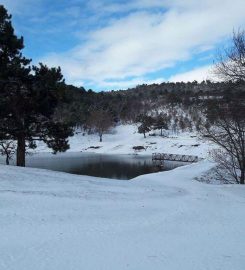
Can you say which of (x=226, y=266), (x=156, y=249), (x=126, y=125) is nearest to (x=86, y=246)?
(x=156, y=249)

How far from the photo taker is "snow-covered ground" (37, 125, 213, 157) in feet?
236

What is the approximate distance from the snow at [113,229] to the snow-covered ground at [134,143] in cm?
5213

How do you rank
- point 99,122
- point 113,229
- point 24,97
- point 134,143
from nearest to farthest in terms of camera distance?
1. point 113,229
2. point 24,97
3. point 134,143
4. point 99,122

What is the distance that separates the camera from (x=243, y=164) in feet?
76.8

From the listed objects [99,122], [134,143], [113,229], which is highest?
[99,122]

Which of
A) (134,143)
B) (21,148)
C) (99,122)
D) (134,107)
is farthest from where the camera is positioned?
(134,107)

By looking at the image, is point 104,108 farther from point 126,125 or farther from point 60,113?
point 60,113

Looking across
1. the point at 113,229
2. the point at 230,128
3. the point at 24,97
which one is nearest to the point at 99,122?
the point at 230,128

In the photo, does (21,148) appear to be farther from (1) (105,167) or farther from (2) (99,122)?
(2) (99,122)

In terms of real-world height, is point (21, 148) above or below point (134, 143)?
below

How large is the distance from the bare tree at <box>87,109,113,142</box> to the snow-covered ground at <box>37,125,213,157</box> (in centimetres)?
260

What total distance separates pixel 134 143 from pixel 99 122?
47.5ft

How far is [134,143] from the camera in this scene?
88.3 m

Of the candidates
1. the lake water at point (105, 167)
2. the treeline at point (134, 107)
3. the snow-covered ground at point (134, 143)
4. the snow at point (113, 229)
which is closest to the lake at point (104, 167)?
the lake water at point (105, 167)
